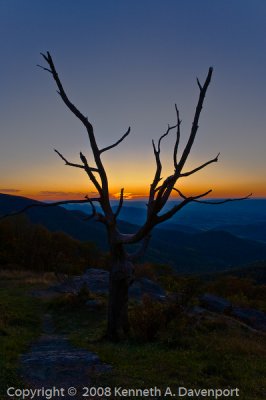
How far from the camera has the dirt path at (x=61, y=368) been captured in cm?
920

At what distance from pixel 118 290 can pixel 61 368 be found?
5.02 meters

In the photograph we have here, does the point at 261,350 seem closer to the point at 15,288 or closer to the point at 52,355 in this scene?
the point at 52,355

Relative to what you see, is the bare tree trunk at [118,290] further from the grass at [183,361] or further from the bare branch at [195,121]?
the bare branch at [195,121]

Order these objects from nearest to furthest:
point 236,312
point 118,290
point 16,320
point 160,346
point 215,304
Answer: point 160,346 → point 118,290 → point 16,320 → point 236,312 → point 215,304

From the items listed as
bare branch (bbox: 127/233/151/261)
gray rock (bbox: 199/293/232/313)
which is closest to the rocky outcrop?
gray rock (bbox: 199/293/232/313)

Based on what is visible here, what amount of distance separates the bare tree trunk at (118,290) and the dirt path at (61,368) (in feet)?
7.44

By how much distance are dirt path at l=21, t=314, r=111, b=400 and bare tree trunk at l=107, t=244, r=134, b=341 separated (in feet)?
7.44

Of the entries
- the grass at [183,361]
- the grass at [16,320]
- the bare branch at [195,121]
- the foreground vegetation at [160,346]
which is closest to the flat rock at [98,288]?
the grass at [16,320]

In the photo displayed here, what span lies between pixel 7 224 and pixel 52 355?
56.6 metres

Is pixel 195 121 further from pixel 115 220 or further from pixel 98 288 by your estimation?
pixel 98 288

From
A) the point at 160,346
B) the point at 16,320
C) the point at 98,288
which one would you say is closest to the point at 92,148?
the point at 160,346

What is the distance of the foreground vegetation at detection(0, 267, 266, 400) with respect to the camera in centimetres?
964

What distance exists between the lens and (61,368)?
33.0 ft

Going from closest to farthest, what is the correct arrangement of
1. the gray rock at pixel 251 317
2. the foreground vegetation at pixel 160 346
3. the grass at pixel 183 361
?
the grass at pixel 183 361, the foreground vegetation at pixel 160 346, the gray rock at pixel 251 317
